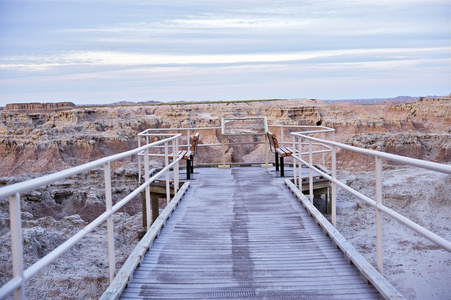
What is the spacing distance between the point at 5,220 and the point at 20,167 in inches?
1034

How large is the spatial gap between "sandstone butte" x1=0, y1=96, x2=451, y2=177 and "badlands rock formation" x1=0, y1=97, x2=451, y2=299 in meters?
0.10

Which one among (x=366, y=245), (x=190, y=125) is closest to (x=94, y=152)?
(x=190, y=125)

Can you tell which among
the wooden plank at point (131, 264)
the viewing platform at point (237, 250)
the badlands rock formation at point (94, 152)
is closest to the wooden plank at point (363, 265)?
the viewing platform at point (237, 250)

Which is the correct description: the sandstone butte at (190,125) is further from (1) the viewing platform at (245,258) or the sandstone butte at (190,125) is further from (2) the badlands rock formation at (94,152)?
(1) the viewing platform at (245,258)

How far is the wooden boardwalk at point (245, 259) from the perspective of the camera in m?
4.12

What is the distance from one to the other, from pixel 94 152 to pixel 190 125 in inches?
486

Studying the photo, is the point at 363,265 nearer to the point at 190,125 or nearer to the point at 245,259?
the point at 245,259

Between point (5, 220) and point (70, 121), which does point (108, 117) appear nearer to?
point (70, 121)

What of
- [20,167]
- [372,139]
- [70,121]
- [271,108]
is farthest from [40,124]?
[372,139]

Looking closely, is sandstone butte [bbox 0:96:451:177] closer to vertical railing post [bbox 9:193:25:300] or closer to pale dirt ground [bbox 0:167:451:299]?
pale dirt ground [bbox 0:167:451:299]

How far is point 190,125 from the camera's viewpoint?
49.8 m

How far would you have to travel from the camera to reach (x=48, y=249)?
9883mm

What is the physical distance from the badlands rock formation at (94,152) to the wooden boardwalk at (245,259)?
2.60 metres

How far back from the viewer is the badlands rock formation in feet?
30.0
